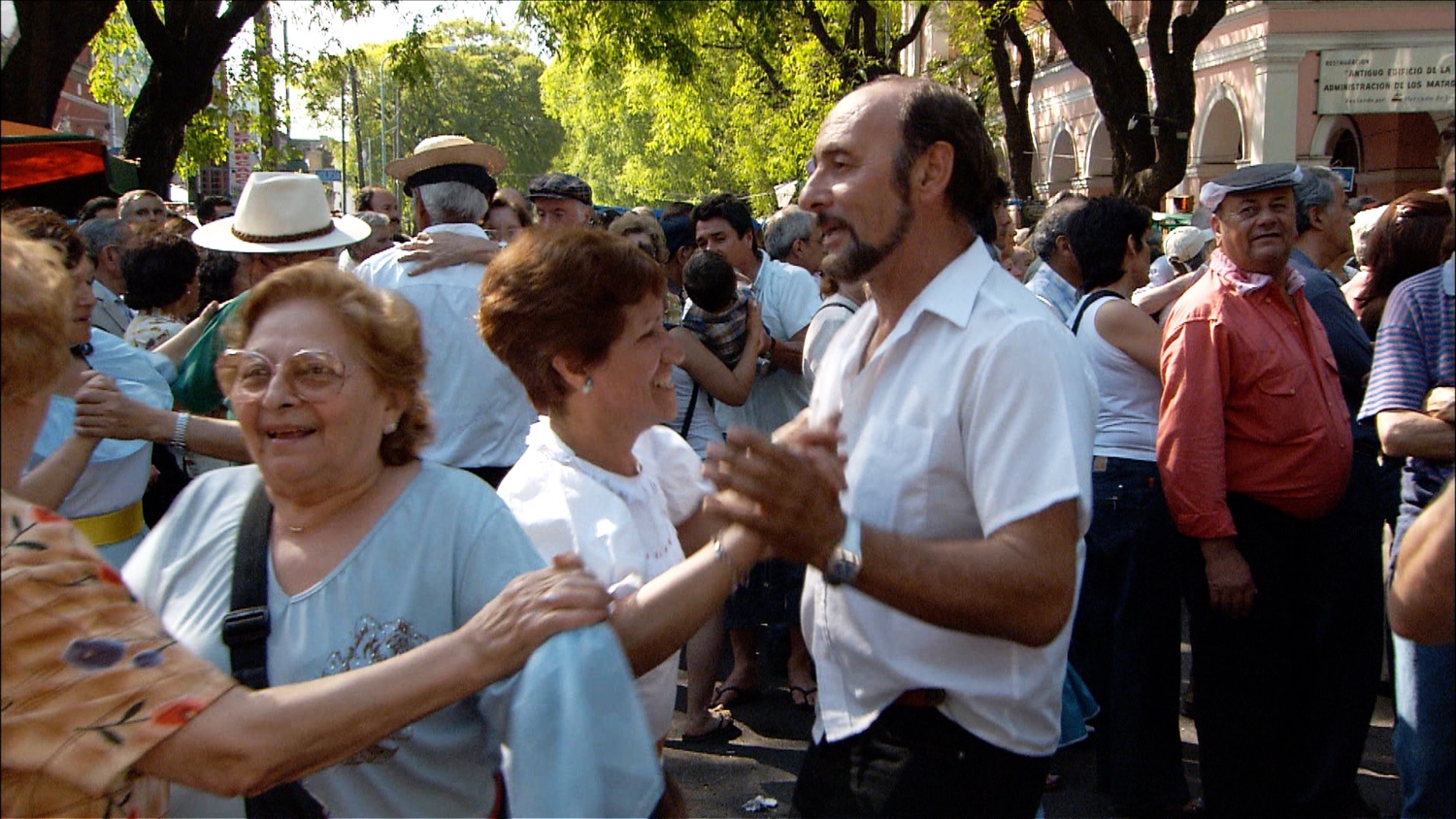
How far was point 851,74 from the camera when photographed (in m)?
24.0

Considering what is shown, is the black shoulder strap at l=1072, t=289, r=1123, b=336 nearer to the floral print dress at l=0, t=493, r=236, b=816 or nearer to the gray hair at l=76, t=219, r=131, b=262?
the floral print dress at l=0, t=493, r=236, b=816

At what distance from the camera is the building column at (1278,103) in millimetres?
23219

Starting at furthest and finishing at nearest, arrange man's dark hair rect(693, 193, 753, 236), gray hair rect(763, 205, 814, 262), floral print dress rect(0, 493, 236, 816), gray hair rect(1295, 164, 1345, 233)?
gray hair rect(763, 205, 814, 262)
man's dark hair rect(693, 193, 753, 236)
gray hair rect(1295, 164, 1345, 233)
floral print dress rect(0, 493, 236, 816)

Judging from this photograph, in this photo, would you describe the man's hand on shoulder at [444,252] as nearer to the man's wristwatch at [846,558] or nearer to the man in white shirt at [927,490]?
the man in white shirt at [927,490]

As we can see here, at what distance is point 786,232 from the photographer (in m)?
7.35

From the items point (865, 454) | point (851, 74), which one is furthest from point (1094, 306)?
point (851, 74)

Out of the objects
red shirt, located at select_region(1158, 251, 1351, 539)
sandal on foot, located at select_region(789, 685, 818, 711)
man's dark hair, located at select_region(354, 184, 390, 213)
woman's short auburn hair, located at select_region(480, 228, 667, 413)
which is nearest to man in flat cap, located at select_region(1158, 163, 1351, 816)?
red shirt, located at select_region(1158, 251, 1351, 539)

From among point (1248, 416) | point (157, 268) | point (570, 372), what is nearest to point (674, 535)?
point (570, 372)

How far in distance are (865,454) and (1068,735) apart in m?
0.86

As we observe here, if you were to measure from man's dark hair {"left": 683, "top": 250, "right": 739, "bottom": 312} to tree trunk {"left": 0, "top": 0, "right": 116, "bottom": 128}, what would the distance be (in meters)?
8.01

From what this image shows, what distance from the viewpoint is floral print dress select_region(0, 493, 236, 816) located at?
1617 mm

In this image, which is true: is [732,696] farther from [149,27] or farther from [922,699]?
[149,27]

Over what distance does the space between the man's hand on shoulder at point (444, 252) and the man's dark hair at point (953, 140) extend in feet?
8.76

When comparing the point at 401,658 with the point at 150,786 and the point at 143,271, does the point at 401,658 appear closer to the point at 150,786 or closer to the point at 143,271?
the point at 150,786
